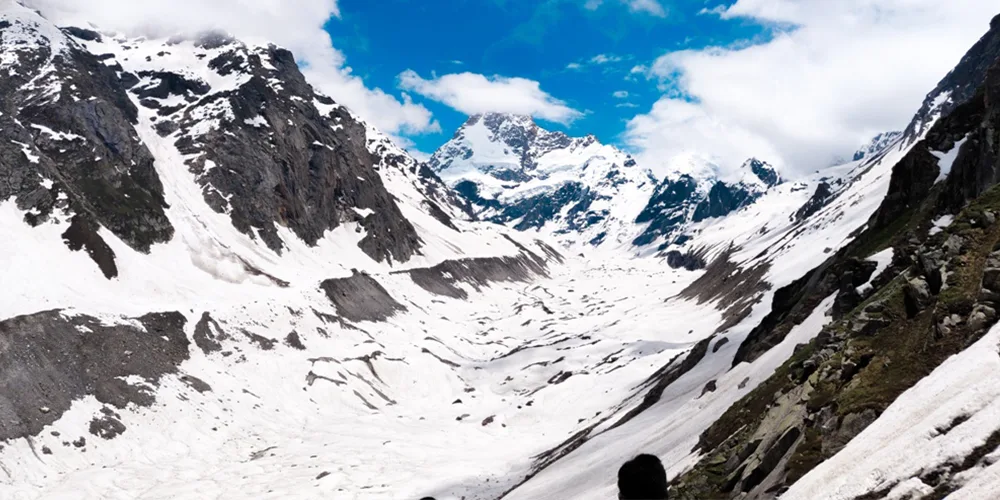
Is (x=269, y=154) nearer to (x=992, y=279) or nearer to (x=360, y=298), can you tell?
(x=360, y=298)

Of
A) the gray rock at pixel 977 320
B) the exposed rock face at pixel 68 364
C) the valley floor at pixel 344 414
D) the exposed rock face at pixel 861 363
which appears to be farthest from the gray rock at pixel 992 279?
the exposed rock face at pixel 68 364

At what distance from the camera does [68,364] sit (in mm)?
56969

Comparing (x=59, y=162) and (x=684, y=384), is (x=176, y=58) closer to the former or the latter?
(x=59, y=162)

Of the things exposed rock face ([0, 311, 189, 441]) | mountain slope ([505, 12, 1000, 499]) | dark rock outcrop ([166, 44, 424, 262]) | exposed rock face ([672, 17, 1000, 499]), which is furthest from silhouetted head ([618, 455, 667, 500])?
dark rock outcrop ([166, 44, 424, 262])

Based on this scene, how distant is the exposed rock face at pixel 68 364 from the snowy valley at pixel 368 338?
9.0 inches

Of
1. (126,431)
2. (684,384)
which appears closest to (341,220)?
(126,431)

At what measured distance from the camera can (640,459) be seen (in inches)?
248

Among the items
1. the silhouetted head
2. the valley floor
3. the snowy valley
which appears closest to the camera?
the silhouetted head

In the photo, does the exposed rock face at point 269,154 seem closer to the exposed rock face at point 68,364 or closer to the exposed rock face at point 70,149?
the exposed rock face at point 70,149

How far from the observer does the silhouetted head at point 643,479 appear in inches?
246

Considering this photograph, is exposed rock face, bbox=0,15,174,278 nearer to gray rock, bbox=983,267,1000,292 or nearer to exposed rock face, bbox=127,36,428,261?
exposed rock face, bbox=127,36,428,261

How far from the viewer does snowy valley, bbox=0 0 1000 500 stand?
15.0m

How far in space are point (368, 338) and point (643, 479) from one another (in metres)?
98.9

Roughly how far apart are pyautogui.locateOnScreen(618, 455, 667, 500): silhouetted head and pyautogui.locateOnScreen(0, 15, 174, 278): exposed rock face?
86727mm
